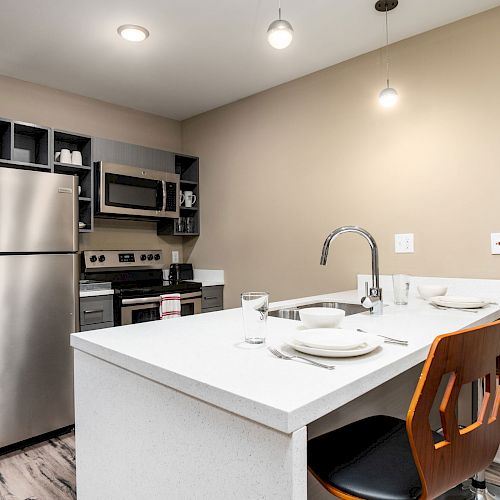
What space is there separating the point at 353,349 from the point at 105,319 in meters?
2.26

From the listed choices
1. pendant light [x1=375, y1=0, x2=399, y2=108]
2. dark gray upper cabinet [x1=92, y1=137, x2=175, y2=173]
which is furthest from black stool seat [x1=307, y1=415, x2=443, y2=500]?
dark gray upper cabinet [x1=92, y1=137, x2=175, y2=173]

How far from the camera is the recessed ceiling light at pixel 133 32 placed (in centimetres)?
242

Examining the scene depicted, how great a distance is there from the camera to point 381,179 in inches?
107

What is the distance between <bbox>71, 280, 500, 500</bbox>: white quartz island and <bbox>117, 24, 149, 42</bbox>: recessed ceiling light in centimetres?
181

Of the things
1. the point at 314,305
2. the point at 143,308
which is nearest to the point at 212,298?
the point at 143,308

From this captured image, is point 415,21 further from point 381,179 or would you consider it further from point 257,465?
point 257,465

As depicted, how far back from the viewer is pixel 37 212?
7.96 feet

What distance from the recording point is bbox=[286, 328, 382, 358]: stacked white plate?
103cm

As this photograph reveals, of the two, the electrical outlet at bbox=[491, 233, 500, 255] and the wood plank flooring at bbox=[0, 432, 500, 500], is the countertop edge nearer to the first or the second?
the wood plank flooring at bbox=[0, 432, 500, 500]

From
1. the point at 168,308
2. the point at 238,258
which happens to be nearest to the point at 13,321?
the point at 168,308

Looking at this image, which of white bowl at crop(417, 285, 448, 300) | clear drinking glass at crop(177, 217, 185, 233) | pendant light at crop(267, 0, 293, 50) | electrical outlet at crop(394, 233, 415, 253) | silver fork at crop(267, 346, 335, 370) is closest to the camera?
silver fork at crop(267, 346, 335, 370)

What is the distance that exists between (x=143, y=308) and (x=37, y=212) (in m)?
1.01

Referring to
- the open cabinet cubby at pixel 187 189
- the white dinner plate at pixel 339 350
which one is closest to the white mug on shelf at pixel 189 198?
the open cabinet cubby at pixel 187 189

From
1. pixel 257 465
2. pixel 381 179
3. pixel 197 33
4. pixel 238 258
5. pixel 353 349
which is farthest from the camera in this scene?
pixel 238 258
